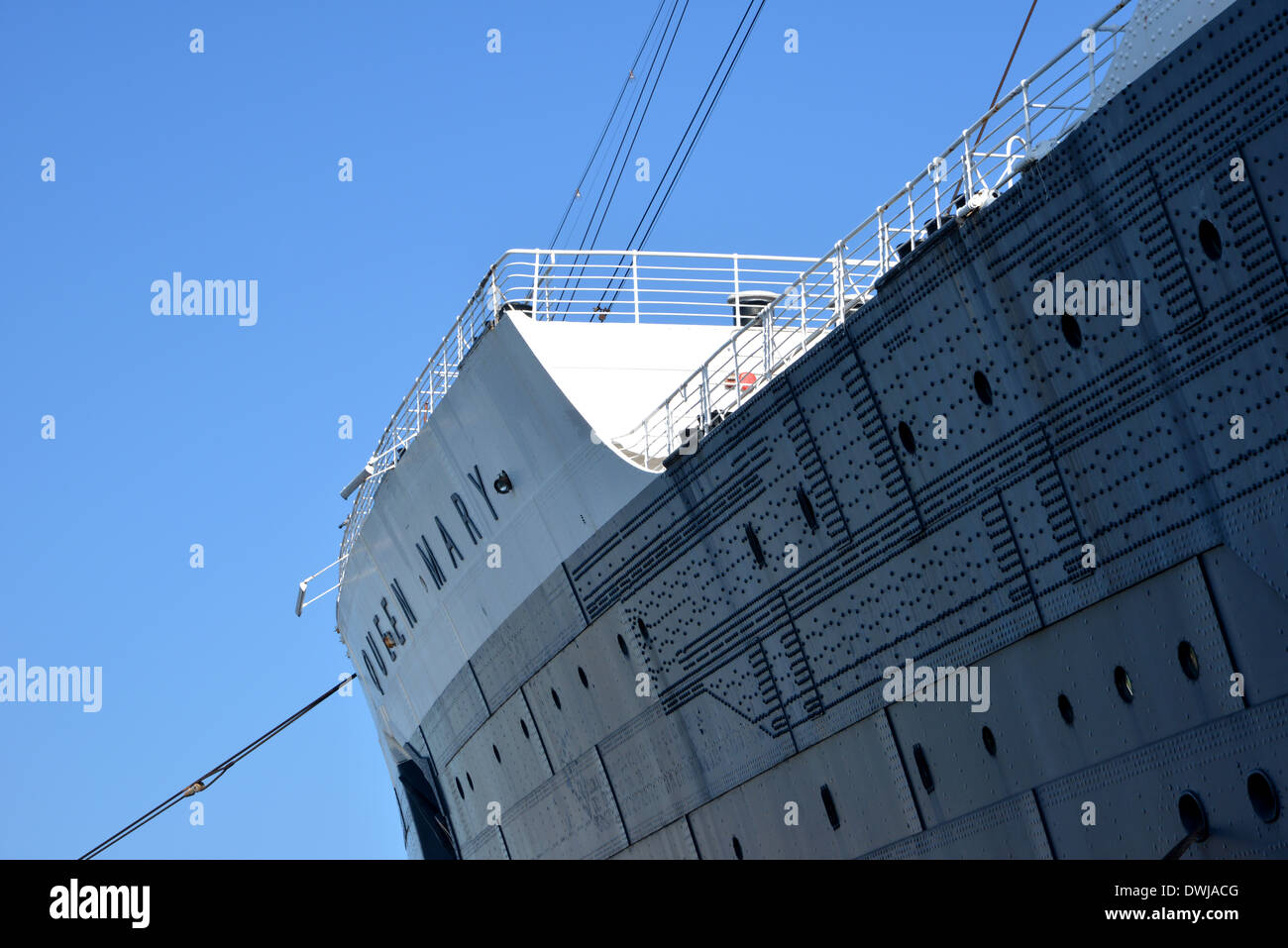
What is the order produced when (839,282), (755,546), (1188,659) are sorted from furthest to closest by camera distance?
(755,546) < (839,282) < (1188,659)

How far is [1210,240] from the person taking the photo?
9.89 m

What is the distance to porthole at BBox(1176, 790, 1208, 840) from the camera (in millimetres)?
10109

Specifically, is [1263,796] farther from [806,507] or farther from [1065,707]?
[806,507]

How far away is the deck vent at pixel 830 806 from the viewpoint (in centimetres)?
1409

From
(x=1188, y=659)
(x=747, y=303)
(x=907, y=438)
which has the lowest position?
(x=1188, y=659)

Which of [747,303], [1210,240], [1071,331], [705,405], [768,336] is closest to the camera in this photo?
[1210,240]

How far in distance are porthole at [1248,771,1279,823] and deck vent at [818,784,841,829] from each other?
4949 millimetres

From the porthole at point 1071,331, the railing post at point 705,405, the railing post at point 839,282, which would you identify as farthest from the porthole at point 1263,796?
the railing post at point 705,405

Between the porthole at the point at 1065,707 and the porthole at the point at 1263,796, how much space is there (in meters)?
1.63

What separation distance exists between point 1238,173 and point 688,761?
9309 mm

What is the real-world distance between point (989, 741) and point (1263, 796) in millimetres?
2655

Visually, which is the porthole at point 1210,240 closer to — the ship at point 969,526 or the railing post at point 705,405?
the ship at point 969,526

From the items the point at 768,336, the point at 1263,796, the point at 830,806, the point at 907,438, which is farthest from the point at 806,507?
the point at 1263,796

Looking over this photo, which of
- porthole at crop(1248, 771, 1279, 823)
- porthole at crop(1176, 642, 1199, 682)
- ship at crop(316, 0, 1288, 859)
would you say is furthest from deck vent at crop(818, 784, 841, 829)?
porthole at crop(1248, 771, 1279, 823)
